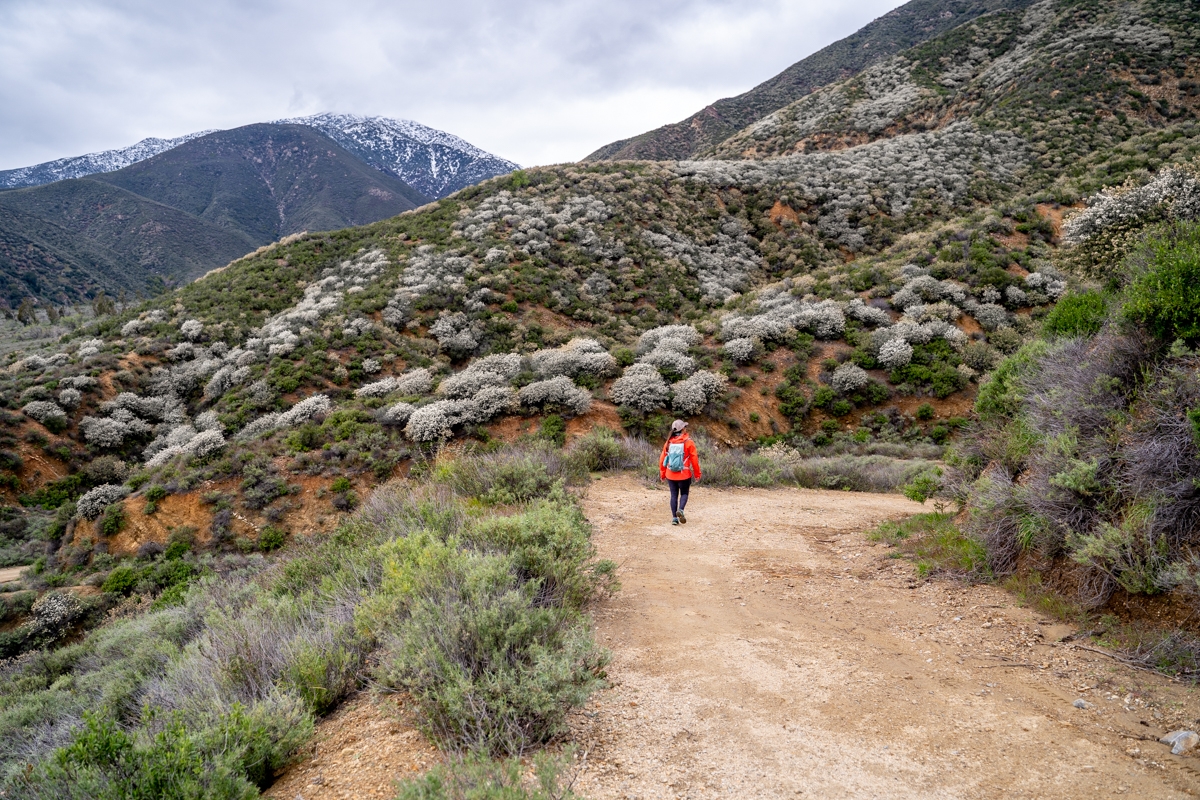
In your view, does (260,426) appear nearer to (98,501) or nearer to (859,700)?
(98,501)

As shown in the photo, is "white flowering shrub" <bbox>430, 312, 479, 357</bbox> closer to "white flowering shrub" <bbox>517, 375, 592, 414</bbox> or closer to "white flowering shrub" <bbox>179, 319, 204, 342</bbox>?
"white flowering shrub" <bbox>517, 375, 592, 414</bbox>

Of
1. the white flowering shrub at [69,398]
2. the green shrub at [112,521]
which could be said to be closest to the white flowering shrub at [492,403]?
the green shrub at [112,521]

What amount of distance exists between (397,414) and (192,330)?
1367 centimetres

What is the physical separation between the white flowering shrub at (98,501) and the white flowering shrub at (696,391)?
13683mm

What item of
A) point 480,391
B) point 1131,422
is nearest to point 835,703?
point 1131,422

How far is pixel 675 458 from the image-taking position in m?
7.37

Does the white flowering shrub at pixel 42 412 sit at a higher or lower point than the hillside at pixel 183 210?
lower

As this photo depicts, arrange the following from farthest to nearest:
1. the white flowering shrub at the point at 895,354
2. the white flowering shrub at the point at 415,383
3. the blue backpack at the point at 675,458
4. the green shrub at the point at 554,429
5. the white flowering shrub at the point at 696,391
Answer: the white flowering shrub at the point at 415,383 < the white flowering shrub at the point at 895,354 < the white flowering shrub at the point at 696,391 < the green shrub at the point at 554,429 < the blue backpack at the point at 675,458

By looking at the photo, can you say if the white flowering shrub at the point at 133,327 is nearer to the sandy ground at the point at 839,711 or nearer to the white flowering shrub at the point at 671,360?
the white flowering shrub at the point at 671,360

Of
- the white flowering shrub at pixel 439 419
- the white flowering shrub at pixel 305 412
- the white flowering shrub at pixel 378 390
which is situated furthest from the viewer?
the white flowering shrub at pixel 378 390

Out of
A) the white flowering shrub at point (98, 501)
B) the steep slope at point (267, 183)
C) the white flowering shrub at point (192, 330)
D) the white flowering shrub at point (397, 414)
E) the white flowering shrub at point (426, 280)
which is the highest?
the steep slope at point (267, 183)

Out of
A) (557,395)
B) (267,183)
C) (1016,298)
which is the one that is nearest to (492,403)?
(557,395)

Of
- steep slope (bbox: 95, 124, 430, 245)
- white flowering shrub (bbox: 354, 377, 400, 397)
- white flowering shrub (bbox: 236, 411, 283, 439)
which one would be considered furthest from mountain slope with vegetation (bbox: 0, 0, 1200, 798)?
steep slope (bbox: 95, 124, 430, 245)

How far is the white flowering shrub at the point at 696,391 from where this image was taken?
13383 millimetres
